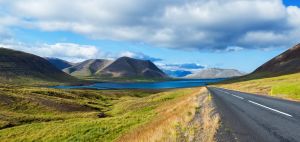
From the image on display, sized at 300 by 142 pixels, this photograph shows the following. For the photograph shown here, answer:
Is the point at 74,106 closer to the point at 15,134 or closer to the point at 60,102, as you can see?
the point at 60,102

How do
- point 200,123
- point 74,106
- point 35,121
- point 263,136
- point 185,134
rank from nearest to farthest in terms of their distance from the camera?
point 263,136 → point 185,134 → point 200,123 → point 35,121 → point 74,106

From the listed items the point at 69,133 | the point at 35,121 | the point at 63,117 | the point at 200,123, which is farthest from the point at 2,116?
the point at 200,123

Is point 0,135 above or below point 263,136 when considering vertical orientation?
below

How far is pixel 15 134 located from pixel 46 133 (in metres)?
3.41

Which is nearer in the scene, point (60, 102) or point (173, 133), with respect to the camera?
point (173, 133)

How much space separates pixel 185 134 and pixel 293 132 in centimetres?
459

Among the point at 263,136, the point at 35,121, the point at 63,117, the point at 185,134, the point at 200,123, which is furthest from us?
the point at 63,117

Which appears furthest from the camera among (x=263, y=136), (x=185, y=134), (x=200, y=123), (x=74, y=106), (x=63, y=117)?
(x=74, y=106)

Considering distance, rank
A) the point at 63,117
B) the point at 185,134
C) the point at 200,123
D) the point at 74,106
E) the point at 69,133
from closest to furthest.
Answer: the point at 185,134, the point at 200,123, the point at 69,133, the point at 63,117, the point at 74,106

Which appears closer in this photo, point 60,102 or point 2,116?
point 2,116

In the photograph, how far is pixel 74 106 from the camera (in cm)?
5325

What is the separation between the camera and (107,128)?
1230 inches

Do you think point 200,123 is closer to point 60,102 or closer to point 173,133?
point 173,133

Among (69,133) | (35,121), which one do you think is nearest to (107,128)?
(69,133)
